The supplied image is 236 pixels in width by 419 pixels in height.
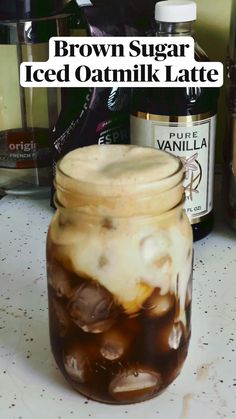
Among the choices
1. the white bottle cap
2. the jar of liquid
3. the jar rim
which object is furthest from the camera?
the jar of liquid

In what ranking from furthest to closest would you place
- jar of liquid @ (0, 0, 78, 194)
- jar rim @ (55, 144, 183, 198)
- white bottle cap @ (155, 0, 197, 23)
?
jar of liquid @ (0, 0, 78, 194) < white bottle cap @ (155, 0, 197, 23) < jar rim @ (55, 144, 183, 198)

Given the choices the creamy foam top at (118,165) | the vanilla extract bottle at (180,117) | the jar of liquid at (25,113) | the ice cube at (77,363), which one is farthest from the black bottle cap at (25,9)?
the ice cube at (77,363)

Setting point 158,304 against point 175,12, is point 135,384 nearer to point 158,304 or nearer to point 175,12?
point 158,304

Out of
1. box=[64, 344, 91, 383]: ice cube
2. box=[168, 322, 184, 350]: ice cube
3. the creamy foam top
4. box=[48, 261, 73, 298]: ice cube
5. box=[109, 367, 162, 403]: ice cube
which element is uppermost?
the creamy foam top

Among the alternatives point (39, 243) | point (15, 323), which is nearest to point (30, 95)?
point (39, 243)

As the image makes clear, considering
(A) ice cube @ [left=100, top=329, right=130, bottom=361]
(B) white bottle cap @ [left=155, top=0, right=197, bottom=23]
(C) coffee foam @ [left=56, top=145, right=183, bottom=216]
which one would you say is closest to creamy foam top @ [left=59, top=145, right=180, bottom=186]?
(C) coffee foam @ [left=56, top=145, right=183, bottom=216]

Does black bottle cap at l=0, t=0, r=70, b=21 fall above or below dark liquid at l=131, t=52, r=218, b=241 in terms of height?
above

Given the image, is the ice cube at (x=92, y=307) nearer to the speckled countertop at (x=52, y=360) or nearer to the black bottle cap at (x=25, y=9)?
the speckled countertop at (x=52, y=360)

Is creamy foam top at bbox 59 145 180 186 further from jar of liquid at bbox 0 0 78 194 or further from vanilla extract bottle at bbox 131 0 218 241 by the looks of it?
jar of liquid at bbox 0 0 78 194
